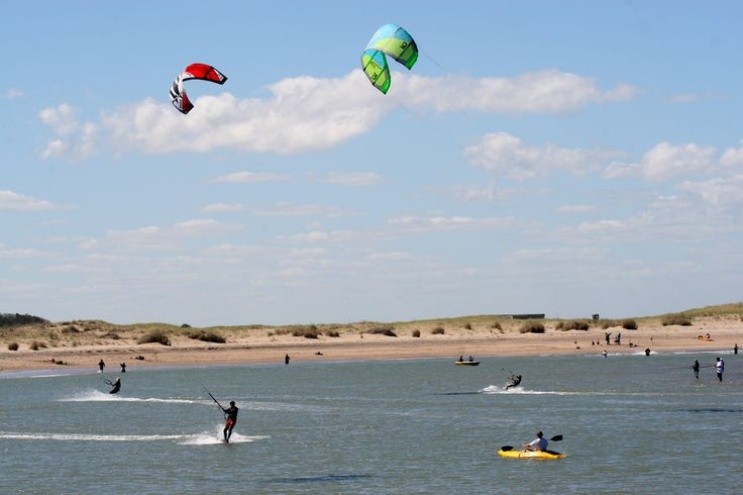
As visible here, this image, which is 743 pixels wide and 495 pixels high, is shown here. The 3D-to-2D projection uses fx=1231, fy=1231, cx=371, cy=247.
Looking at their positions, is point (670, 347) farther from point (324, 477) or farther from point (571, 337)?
point (324, 477)

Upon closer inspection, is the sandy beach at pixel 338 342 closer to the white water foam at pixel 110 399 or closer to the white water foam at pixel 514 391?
the white water foam at pixel 110 399

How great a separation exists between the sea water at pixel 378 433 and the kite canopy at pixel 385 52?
12731 millimetres

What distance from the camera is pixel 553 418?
4734 centimetres

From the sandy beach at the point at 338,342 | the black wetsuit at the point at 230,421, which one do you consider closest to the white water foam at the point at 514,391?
the black wetsuit at the point at 230,421

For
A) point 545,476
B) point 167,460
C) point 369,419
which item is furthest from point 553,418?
point 167,460

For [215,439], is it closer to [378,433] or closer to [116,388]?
[378,433]

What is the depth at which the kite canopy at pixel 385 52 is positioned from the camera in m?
41.5

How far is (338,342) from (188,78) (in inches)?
2411

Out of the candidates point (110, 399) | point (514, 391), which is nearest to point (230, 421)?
point (110, 399)

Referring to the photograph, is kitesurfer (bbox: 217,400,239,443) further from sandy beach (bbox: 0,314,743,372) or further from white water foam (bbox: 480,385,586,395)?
sandy beach (bbox: 0,314,743,372)

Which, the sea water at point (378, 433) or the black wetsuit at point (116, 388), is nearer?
the sea water at point (378, 433)

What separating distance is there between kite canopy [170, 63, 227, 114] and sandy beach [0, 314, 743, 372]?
4007 cm

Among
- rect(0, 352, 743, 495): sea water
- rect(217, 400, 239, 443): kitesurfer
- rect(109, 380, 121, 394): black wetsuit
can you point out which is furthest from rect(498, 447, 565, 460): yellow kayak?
rect(109, 380, 121, 394): black wetsuit

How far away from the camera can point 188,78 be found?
44.6 metres
